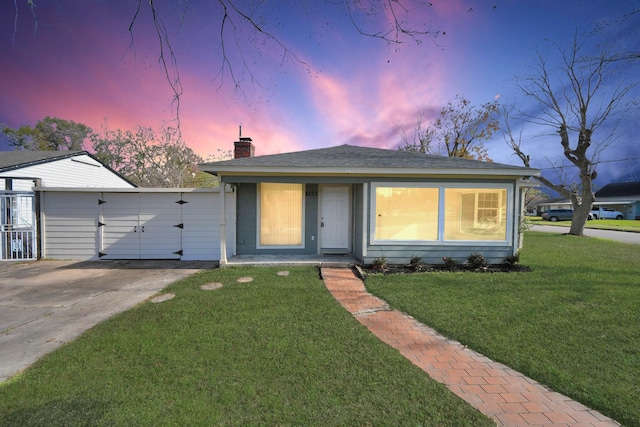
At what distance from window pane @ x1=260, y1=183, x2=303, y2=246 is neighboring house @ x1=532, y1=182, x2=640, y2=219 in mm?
47473

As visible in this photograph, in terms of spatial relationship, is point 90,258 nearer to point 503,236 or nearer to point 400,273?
point 400,273

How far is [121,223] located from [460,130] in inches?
898

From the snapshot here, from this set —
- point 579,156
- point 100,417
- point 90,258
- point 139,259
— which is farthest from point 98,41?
point 579,156

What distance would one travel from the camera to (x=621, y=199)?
36.9 meters

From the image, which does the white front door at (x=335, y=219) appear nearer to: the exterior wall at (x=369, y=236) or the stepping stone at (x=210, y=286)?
the exterior wall at (x=369, y=236)

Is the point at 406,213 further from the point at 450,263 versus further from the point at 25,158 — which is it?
the point at 25,158

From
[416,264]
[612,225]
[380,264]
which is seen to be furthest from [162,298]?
[612,225]

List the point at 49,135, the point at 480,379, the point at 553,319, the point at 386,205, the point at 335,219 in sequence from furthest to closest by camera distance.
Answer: the point at 49,135, the point at 335,219, the point at 386,205, the point at 553,319, the point at 480,379

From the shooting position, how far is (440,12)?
2.81 m

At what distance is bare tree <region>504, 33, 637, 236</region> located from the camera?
13805 mm

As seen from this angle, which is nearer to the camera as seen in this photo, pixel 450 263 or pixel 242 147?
pixel 450 263

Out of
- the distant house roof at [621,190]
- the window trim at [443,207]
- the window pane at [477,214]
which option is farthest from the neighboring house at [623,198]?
the window pane at [477,214]

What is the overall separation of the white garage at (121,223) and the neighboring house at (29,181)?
0.44 m

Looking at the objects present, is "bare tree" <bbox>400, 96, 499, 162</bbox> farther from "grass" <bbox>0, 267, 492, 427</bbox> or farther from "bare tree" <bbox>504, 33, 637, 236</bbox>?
"grass" <bbox>0, 267, 492, 427</bbox>
